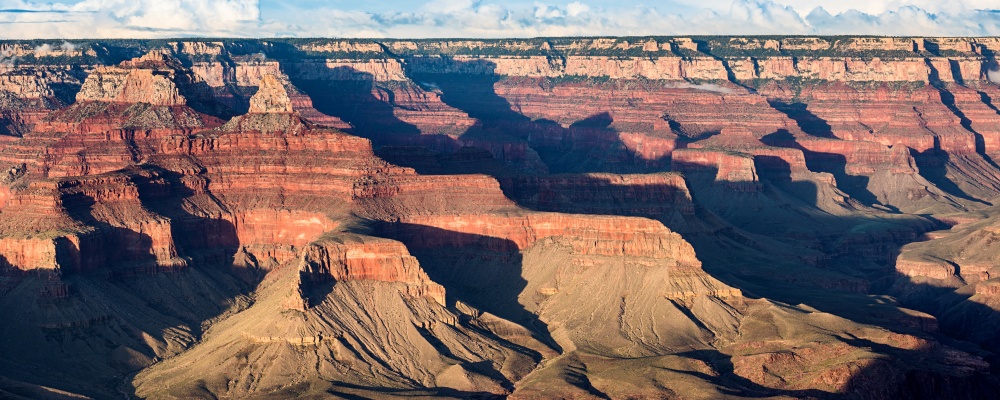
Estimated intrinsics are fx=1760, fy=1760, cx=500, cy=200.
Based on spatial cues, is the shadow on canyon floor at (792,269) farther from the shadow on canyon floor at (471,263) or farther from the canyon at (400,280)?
the canyon at (400,280)

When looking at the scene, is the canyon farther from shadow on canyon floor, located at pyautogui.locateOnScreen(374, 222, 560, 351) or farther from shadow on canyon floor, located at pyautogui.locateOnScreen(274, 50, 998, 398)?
shadow on canyon floor, located at pyautogui.locateOnScreen(274, 50, 998, 398)

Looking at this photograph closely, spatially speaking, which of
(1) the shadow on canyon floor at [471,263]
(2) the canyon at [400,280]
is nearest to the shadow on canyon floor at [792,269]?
(1) the shadow on canyon floor at [471,263]

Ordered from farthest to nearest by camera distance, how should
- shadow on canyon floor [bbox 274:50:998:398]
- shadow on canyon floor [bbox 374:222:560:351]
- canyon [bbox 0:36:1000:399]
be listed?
shadow on canyon floor [bbox 374:222:560:351], canyon [bbox 0:36:1000:399], shadow on canyon floor [bbox 274:50:998:398]

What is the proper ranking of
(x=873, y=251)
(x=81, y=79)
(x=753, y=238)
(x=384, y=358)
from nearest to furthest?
(x=384, y=358) → (x=753, y=238) → (x=873, y=251) → (x=81, y=79)

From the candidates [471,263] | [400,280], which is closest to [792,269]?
[471,263]

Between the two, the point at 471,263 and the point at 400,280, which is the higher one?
the point at 400,280

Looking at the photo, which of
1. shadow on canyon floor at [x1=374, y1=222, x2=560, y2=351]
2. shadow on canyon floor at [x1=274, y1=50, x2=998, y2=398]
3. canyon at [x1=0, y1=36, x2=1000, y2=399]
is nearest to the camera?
shadow on canyon floor at [x1=274, y1=50, x2=998, y2=398]

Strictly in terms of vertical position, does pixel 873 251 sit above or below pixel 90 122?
below

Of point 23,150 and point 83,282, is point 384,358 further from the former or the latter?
point 23,150

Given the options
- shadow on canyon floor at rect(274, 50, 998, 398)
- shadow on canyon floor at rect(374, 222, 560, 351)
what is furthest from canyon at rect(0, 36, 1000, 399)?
shadow on canyon floor at rect(274, 50, 998, 398)

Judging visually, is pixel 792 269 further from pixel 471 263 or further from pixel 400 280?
pixel 400 280

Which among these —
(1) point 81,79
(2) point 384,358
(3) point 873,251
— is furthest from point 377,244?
(1) point 81,79
